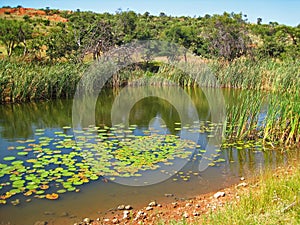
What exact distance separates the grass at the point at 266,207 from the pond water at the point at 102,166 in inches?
42.1

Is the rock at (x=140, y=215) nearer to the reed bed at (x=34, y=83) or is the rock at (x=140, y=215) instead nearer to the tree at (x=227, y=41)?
the reed bed at (x=34, y=83)

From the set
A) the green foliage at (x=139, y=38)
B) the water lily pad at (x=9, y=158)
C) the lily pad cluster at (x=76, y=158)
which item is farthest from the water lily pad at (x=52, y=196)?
the green foliage at (x=139, y=38)

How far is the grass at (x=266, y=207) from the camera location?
2588mm

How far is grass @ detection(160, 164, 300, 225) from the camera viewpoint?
2588 millimetres

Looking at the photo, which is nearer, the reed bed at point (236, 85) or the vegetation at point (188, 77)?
the reed bed at point (236, 85)

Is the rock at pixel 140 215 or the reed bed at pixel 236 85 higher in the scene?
the reed bed at pixel 236 85

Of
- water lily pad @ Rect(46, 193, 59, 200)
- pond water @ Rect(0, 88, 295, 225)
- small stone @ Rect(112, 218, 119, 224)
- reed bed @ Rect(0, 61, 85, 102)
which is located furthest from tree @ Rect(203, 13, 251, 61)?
small stone @ Rect(112, 218, 119, 224)

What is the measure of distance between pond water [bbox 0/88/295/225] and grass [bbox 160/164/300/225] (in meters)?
1.07

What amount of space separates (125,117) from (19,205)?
5460 mm

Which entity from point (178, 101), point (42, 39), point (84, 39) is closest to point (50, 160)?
point (178, 101)

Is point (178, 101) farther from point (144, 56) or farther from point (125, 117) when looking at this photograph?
point (144, 56)

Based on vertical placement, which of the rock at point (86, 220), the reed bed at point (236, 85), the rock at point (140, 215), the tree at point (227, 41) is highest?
the tree at point (227, 41)

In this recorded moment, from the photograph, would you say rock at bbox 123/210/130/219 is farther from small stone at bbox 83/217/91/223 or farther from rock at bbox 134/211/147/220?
small stone at bbox 83/217/91/223

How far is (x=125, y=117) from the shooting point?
9.08 metres
